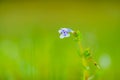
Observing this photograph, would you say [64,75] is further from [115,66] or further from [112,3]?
[112,3]

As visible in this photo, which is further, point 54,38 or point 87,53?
point 54,38

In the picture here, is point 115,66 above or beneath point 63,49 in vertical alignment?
beneath

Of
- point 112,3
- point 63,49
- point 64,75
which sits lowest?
point 64,75

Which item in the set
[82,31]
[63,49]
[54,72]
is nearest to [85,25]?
[82,31]

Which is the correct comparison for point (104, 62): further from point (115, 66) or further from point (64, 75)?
point (64, 75)

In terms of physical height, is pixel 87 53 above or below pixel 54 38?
below

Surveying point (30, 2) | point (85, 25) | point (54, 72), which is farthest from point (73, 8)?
point (54, 72)
